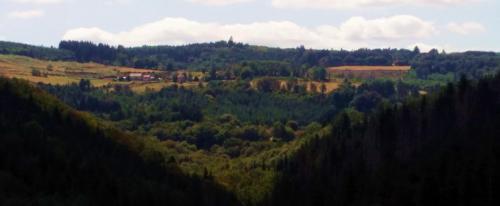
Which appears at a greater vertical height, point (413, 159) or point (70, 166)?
point (413, 159)

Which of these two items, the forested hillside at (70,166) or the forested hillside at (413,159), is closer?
the forested hillside at (413,159)

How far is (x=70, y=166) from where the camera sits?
424 ft

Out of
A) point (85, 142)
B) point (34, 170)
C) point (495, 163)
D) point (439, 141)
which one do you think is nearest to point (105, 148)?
point (85, 142)

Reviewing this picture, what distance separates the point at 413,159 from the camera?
131000mm

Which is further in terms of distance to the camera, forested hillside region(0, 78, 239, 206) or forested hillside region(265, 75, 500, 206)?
forested hillside region(0, 78, 239, 206)

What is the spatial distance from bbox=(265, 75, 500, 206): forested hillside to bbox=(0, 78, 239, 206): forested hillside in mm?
21972

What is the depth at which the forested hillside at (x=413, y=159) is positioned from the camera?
335 feet

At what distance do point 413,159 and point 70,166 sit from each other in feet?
173

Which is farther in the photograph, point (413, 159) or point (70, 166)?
point (413, 159)

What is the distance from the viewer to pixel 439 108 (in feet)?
505

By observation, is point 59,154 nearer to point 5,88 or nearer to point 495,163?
point 5,88

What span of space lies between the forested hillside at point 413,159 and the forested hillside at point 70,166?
2197cm

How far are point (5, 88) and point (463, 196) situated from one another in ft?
373

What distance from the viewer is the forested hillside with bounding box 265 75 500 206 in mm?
102062
